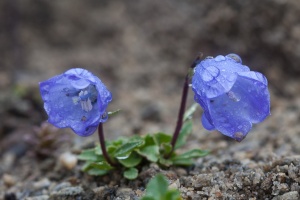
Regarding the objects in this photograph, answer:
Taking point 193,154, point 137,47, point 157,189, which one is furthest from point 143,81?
point 157,189

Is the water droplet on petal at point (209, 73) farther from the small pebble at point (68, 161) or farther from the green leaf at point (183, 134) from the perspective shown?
the small pebble at point (68, 161)

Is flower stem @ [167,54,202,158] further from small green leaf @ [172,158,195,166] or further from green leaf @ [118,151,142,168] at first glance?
green leaf @ [118,151,142,168]

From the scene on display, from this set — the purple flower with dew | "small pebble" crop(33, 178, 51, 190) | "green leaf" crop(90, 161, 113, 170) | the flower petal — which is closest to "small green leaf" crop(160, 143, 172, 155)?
"green leaf" crop(90, 161, 113, 170)

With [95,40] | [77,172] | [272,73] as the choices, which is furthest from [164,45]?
[77,172]

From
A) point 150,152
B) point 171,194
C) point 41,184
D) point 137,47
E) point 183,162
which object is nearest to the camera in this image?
point 171,194

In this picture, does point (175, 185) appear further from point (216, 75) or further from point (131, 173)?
point (216, 75)
